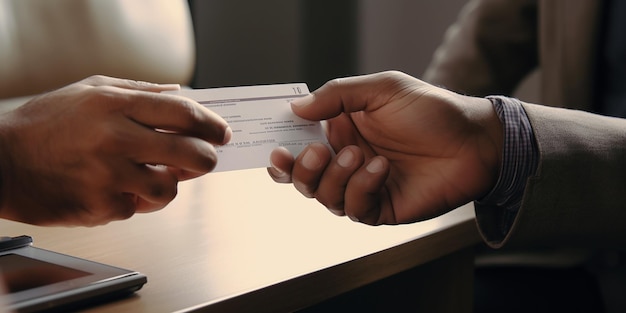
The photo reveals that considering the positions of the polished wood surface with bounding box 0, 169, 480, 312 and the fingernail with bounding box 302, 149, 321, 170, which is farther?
the fingernail with bounding box 302, 149, 321, 170

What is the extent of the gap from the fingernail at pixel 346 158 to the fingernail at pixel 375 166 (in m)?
0.02

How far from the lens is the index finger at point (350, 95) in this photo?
86 centimetres

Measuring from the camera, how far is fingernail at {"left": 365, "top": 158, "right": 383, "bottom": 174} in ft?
2.90

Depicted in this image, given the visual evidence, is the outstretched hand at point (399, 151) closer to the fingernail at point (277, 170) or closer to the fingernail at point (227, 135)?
the fingernail at point (277, 170)

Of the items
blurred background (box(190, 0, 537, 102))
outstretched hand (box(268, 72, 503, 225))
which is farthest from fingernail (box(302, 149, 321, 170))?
blurred background (box(190, 0, 537, 102))

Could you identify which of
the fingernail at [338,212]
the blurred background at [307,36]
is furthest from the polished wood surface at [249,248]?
the blurred background at [307,36]

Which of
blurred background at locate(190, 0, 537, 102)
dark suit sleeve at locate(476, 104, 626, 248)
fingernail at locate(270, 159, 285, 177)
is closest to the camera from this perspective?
fingernail at locate(270, 159, 285, 177)

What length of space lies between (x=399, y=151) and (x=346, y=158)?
0.12 meters

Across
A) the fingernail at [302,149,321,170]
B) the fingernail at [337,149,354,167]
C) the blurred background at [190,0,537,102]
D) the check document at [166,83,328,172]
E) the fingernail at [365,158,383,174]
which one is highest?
the check document at [166,83,328,172]

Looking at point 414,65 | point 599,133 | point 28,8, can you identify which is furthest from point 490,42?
point 414,65

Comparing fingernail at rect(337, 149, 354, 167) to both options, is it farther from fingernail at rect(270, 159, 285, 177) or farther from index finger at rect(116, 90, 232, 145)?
index finger at rect(116, 90, 232, 145)

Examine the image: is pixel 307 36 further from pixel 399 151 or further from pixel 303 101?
pixel 303 101

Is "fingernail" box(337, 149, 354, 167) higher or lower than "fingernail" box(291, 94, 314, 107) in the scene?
lower

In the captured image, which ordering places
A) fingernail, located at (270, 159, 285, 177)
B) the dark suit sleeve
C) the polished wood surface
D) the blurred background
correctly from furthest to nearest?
the blurred background, the dark suit sleeve, fingernail, located at (270, 159, 285, 177), the polished wood surface
